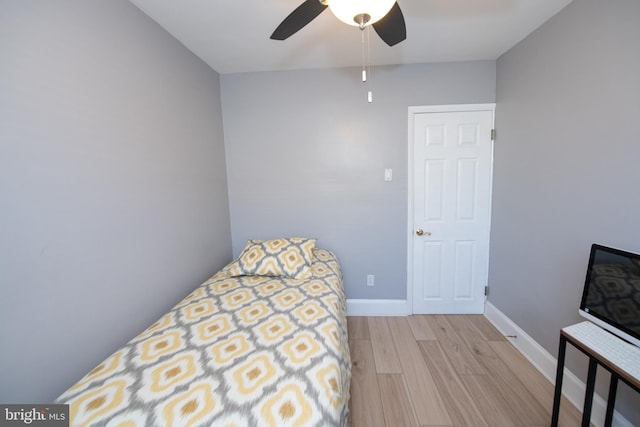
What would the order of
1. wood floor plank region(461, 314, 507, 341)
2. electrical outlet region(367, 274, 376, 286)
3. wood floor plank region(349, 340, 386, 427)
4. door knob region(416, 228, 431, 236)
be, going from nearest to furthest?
1. wood floor plank region(349, 340, 386, 427)
2. wood floor plank region(461, 314, 507, 341)
3. door knob region(416, 228, 431, 236)
4. electrical outlet region(367, 274, 376, 286)

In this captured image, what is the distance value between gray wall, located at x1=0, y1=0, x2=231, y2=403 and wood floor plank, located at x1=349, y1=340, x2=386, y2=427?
Answer: 1.44 metres

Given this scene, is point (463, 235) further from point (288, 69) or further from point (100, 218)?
point (100, 218)

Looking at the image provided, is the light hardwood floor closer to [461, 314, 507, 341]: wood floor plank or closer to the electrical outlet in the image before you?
[461, 314, 507, 341]: wood floor plank

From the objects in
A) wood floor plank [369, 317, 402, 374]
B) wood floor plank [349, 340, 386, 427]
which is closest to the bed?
wood floor plank [349, 340, 386, 427]

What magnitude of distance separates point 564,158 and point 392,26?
4.65 feet

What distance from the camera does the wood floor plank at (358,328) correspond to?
2.21 meters

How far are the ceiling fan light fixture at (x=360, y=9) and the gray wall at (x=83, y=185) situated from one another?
47.8 inches

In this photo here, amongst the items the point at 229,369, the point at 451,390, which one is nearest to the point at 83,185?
the point at 229,369

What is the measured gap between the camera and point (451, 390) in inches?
63.9

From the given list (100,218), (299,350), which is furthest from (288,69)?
(299,350)

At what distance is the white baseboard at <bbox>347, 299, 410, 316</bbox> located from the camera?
2531 millimetres

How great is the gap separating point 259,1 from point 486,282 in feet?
10.0

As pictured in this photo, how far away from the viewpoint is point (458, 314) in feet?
8.20

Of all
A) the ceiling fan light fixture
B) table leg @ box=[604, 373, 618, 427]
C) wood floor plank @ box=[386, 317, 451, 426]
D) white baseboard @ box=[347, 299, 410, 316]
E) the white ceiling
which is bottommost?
wood floor plank @ box=[386, 317, 451, 426]
